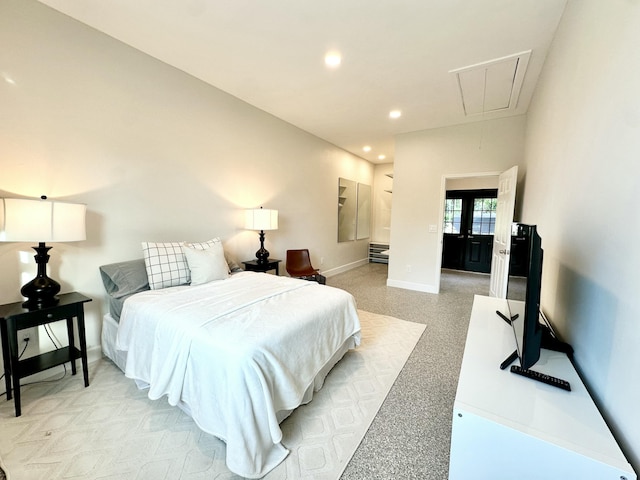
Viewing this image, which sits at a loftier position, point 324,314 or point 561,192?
point 561,192

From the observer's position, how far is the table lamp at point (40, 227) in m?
1.63

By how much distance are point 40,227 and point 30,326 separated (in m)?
0.65

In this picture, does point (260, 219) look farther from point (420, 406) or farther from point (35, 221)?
point (420, 406)

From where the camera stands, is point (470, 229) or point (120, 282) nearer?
point (120, 282)

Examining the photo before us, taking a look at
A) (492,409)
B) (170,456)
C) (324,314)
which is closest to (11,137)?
(170,456)

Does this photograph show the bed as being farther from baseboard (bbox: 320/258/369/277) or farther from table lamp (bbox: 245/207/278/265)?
baseboard (bbox: 320/258/369/277)

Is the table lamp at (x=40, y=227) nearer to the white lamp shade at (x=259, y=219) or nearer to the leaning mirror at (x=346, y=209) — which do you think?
the white lamp shade at (x=259, y=219)

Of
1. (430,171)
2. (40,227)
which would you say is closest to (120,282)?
(40,227)

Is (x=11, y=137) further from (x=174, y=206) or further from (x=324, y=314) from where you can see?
(x=324, y=314)

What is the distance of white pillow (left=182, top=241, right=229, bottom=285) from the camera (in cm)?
250

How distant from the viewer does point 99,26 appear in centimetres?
218

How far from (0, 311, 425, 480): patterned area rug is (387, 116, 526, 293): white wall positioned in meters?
2.86

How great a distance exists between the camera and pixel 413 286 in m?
4.77

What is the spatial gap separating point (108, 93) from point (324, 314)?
2681 millimetres
